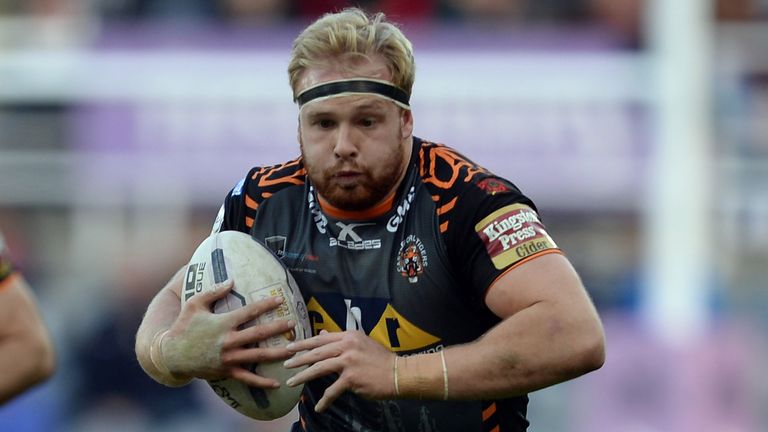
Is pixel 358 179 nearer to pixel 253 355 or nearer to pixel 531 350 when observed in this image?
pixel 253 355

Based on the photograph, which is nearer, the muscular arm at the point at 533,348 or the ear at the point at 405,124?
the muscular arm at the point at 533,348

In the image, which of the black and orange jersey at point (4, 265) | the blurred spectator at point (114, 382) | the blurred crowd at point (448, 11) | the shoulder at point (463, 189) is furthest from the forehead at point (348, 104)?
the blurred crowd at point (448, 11)

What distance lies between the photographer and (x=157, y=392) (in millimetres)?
9352

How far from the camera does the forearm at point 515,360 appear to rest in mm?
3652

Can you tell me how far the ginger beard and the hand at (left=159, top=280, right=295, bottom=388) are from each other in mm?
405

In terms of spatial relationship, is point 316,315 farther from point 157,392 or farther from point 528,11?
point 528,11

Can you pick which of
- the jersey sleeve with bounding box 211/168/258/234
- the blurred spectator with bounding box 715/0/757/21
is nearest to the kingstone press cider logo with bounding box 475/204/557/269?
the jersey sleeve with bounding box 211/168/258/234

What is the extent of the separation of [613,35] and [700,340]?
2.81m

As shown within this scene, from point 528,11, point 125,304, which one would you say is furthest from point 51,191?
point 528,11

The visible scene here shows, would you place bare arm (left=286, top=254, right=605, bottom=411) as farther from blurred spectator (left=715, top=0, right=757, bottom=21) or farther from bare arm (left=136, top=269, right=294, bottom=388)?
blurred spectator (left=715, top=0, right=757, bottom=21)

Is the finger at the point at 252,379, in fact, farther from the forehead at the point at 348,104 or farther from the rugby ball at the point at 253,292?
the forehead at the point at 348,104

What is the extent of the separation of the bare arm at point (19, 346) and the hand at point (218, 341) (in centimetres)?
62

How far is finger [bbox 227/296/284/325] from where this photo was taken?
151 inches

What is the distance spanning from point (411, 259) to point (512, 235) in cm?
38
